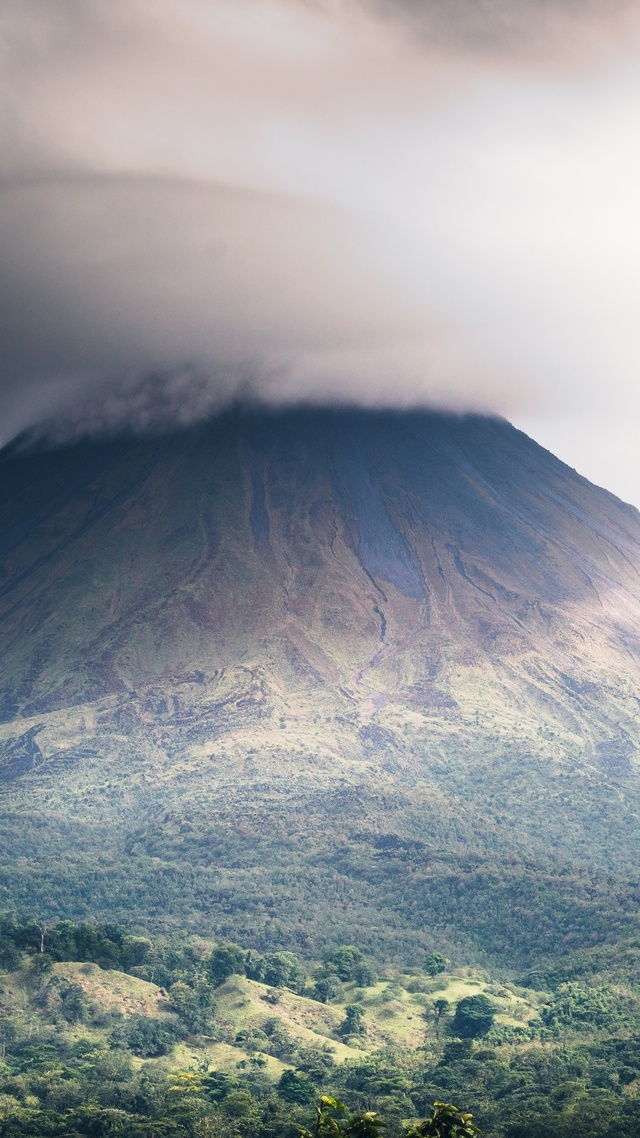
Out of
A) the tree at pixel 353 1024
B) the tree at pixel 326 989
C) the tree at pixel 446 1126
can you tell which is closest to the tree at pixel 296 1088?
the tree at pixel 353 1024

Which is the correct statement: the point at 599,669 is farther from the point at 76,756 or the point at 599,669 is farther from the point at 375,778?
the point at 76,756

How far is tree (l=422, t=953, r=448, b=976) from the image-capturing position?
9662 cm

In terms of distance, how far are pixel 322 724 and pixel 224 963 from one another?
237ft

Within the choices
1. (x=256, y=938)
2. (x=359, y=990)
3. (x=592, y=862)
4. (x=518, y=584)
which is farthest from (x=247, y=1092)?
(x=518, y=584)

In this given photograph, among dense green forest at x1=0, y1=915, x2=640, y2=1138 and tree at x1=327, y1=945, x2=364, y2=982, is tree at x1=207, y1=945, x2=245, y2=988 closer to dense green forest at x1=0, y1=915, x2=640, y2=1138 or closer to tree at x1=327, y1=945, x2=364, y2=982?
dense green forest at x1=0, y1=915, x2=640, y2=1138

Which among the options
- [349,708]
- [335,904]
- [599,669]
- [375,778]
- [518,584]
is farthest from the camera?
[518,584]

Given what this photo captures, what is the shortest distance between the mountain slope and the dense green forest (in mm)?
13217

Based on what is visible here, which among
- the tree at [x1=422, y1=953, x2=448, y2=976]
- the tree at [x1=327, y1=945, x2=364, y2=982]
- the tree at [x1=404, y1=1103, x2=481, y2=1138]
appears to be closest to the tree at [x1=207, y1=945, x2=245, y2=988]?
the tree at [x1=327, y1=945, x2=364, y2=982]

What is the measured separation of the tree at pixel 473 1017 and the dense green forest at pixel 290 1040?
15 cm

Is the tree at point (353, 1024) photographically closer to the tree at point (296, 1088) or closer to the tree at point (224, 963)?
the tree at point (224, 963)

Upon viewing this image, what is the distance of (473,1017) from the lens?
82.4m

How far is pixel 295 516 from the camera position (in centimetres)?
19550

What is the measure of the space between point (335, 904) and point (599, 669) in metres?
69.3

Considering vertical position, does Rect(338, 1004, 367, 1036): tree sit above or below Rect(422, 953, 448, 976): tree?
below
